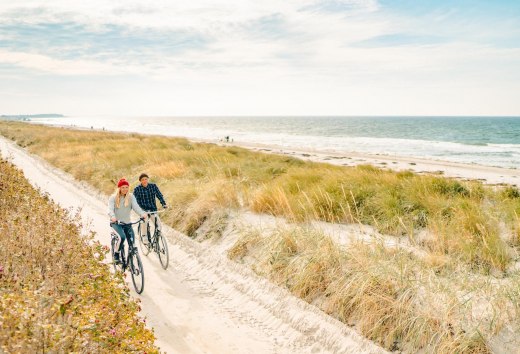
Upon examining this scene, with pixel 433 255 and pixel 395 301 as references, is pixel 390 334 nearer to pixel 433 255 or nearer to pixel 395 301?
pixel 395 301

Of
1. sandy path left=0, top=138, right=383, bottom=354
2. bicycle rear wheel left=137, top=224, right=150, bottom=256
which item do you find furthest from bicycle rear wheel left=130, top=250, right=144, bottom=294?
bicycle rear wheel left=137, top=224, right=150, bottom=256

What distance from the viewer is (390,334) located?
5.30 meters

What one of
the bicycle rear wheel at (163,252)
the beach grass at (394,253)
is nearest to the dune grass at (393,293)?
the beach grass at (394,253)

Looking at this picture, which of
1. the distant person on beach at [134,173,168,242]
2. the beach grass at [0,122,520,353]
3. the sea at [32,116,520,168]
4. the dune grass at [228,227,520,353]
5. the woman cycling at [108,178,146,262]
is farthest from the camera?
the sea at [32,116,520,168]

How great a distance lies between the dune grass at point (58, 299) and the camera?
3.73m

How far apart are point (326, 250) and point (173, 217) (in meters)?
6.10

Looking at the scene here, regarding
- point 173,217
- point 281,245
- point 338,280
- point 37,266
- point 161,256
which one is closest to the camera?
point 37,266

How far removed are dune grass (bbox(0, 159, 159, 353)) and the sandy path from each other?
3.34 feet

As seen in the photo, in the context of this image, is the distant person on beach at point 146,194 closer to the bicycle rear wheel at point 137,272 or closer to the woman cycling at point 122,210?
the woman cycling at point 122,210

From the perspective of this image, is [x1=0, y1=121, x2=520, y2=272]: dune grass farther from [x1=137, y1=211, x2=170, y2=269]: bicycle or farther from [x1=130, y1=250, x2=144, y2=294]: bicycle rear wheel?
[x1=130, y1=250, x2=144, y2=294]: bicycle rear wheel

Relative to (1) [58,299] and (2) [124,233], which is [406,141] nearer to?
(2) [124,233]

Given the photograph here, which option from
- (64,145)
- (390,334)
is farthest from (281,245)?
(64,145)

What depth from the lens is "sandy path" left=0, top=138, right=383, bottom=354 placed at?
5734 mm

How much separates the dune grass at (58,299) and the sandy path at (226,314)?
1.02m
